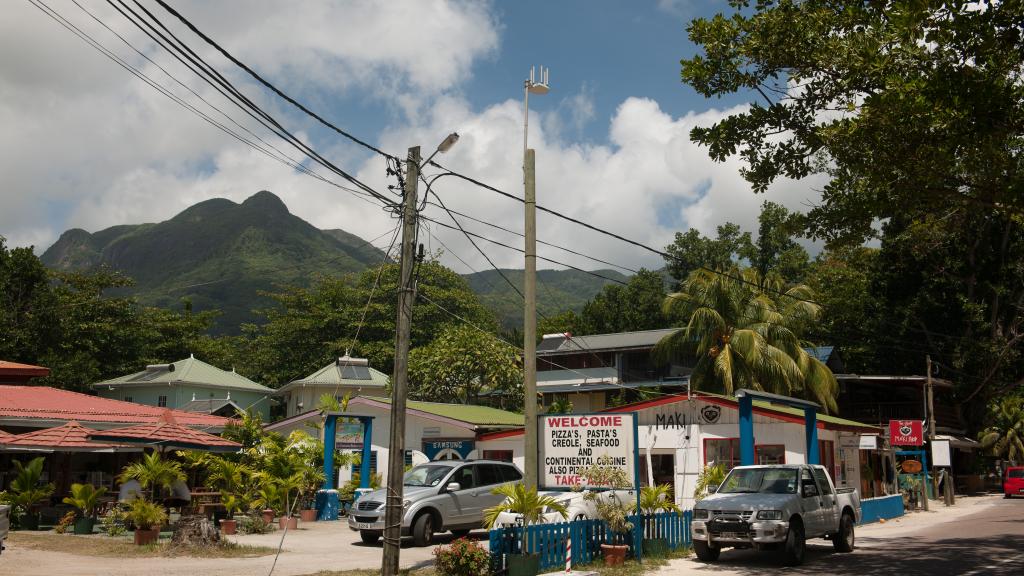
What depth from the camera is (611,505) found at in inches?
594

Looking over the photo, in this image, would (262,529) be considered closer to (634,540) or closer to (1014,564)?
(634,540)

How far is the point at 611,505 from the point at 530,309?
4.01 meters

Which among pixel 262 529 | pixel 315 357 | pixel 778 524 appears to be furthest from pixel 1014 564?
pixel 315 357

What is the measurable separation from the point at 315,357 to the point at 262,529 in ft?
163

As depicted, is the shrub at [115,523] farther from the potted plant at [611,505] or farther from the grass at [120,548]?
the potted plant at [611,505]

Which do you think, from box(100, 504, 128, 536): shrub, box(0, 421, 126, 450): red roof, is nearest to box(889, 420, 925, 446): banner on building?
box(100, 504, 128, 536): shrub

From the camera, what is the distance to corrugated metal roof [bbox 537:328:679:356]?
53.2 meters

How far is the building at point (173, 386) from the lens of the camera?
166 ft

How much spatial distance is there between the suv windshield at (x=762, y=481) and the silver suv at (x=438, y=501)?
507 cm

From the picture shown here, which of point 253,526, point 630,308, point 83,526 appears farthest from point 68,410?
point 630,308

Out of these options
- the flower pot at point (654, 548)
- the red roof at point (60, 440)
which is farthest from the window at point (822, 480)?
the red roof at point (60, 440)

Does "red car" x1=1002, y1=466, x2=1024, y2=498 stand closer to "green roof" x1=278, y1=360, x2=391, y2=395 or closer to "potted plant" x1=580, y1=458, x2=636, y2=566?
"green roof" x1=278, y1=360, x2=391, y2=395

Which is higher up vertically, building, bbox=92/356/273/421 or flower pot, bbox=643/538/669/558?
building, bbox=92/356/273/421

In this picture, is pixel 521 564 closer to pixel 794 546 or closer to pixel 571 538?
pixel 571 538
